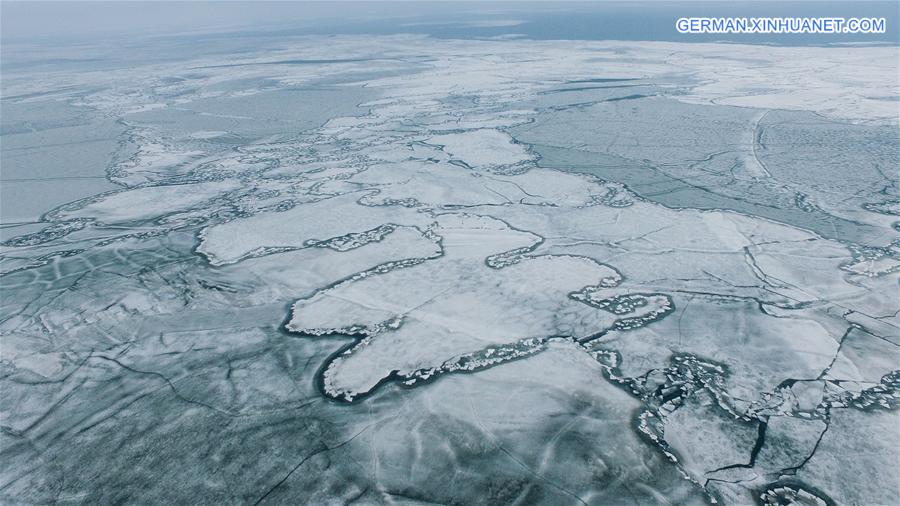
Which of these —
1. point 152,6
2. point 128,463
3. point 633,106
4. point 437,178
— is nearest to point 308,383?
point 128,463

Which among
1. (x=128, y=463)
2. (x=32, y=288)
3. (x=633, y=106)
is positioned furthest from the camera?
(x=633, y=106)

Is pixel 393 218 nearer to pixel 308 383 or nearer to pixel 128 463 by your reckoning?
pixel 308 383

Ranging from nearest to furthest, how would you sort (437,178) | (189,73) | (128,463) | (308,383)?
(128,463) → (308,383) → (437,178) → (189,73)

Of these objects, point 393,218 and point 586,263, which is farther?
point 393,218

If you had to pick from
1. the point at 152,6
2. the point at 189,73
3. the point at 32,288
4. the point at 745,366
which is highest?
the point at 152,6

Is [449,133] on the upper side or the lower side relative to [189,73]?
lower

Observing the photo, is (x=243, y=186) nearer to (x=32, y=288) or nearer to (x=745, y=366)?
(x=32, y=288)

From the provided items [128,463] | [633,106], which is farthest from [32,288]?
[633,106]
